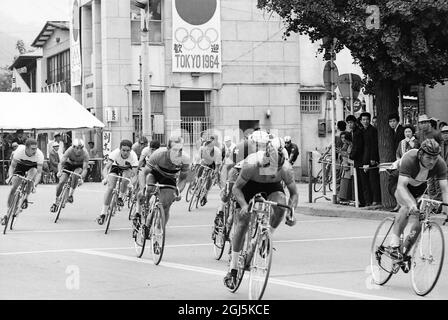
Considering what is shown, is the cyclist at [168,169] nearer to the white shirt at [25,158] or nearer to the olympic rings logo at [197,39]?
the white shirt at [25,158]

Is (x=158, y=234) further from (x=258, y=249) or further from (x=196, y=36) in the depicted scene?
(x=196, y=36)

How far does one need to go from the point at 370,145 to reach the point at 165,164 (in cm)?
773

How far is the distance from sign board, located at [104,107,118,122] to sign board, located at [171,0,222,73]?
3210mm

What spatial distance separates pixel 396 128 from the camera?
20.8m

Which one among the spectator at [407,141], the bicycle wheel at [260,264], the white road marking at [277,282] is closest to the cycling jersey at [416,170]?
the white road marking at [277,282]

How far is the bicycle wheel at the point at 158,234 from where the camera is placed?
13500mm

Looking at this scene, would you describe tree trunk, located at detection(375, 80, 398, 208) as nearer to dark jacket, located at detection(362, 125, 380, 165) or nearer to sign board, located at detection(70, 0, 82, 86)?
dark jacket, located at detection(362, 125, 380, 165)

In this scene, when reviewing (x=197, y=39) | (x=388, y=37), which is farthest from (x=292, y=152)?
(x=388, y=37)

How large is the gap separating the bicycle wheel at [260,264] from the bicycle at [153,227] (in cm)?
352

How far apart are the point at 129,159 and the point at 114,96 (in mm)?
24017

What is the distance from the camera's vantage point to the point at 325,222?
20641mm

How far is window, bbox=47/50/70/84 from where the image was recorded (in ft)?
177
